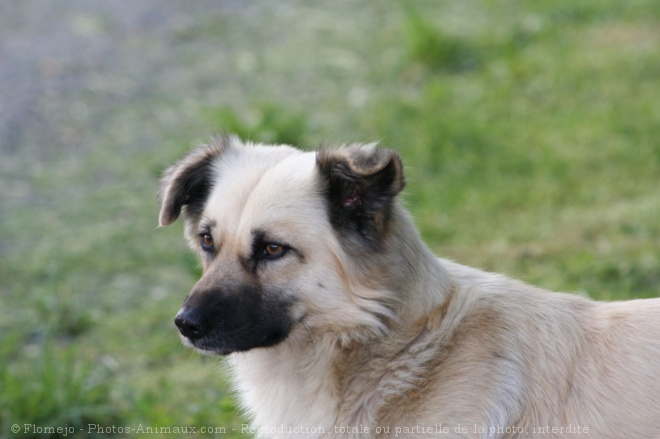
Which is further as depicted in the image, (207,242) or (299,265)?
(207,242)

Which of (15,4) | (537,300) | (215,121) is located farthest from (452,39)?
(537,300)

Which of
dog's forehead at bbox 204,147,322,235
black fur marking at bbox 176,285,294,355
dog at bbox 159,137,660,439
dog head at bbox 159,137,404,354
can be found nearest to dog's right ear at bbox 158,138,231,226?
dog's forehead at bbox 204,147,322,235

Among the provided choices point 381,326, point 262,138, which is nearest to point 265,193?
point 381,326

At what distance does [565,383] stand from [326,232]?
0.99m

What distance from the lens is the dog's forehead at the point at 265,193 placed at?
3486 millimetres

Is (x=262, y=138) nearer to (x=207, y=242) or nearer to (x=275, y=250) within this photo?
(x=207, y=242)

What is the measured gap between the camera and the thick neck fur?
11.2ft

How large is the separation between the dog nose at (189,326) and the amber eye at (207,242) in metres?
0.37

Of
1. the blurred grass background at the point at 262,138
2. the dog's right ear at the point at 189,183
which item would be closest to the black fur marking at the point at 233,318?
the dog's right ear at the point at 189,183

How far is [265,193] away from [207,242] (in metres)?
0.33

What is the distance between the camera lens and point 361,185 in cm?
336

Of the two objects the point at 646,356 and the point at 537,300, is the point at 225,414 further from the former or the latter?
the point at 646,356

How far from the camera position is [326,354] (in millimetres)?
3504

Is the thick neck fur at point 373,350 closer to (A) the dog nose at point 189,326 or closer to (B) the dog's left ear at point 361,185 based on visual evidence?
(B) the dog's left ear at point 361,185
